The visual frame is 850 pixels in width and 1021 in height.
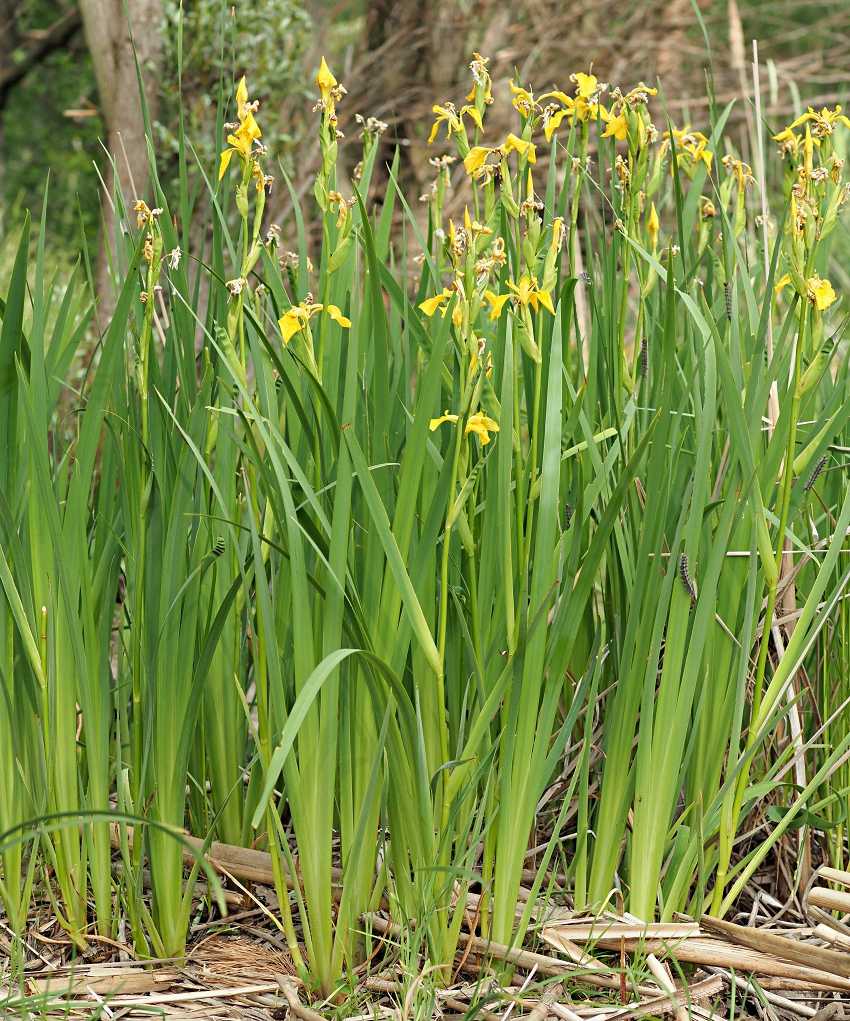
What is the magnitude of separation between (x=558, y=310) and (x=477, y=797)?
53 cm

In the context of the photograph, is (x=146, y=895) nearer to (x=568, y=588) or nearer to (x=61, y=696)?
(x=61, y=696)

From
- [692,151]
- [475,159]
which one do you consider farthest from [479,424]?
[692,151]

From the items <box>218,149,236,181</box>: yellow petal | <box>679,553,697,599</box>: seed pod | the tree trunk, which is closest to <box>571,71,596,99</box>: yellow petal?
<box>218,149,236,181</box>: yellow petal

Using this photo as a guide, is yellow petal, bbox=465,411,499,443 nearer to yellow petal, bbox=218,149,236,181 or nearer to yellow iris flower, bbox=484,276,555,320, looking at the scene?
yellow iris flower, bbox=484,276,555,320

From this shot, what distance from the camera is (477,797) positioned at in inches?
39.0

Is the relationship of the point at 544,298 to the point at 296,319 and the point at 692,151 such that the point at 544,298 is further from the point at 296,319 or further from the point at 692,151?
the point at 692,151

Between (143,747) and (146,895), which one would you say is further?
(146,895)

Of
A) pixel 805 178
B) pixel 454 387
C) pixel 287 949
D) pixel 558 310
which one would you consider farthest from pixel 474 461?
pixel 287 949

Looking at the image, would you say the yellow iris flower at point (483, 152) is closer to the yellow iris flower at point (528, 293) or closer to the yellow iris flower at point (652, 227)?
the yellow iris flower at point (528, 293)

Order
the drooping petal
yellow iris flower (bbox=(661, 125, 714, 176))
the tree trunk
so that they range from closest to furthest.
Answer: the drooping petal → yellow iris flower (bbox=(661, 125, 714, 176)) → the tree trunk

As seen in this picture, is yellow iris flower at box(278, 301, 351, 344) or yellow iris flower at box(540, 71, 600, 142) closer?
yellow iris flower at box(278, 301, 351, 344)

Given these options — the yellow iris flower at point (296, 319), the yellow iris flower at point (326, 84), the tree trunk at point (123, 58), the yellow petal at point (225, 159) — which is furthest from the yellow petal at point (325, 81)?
the tree trunk at point (123, 58)

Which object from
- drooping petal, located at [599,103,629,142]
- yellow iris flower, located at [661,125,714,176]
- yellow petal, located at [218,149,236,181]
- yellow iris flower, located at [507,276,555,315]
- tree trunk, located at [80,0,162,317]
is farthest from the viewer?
tree trunk, located at [80,0,162,317]

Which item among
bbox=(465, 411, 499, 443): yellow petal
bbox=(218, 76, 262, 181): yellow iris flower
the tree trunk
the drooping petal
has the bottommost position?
bbox=(465, 411, 499, 443): yellow petal
